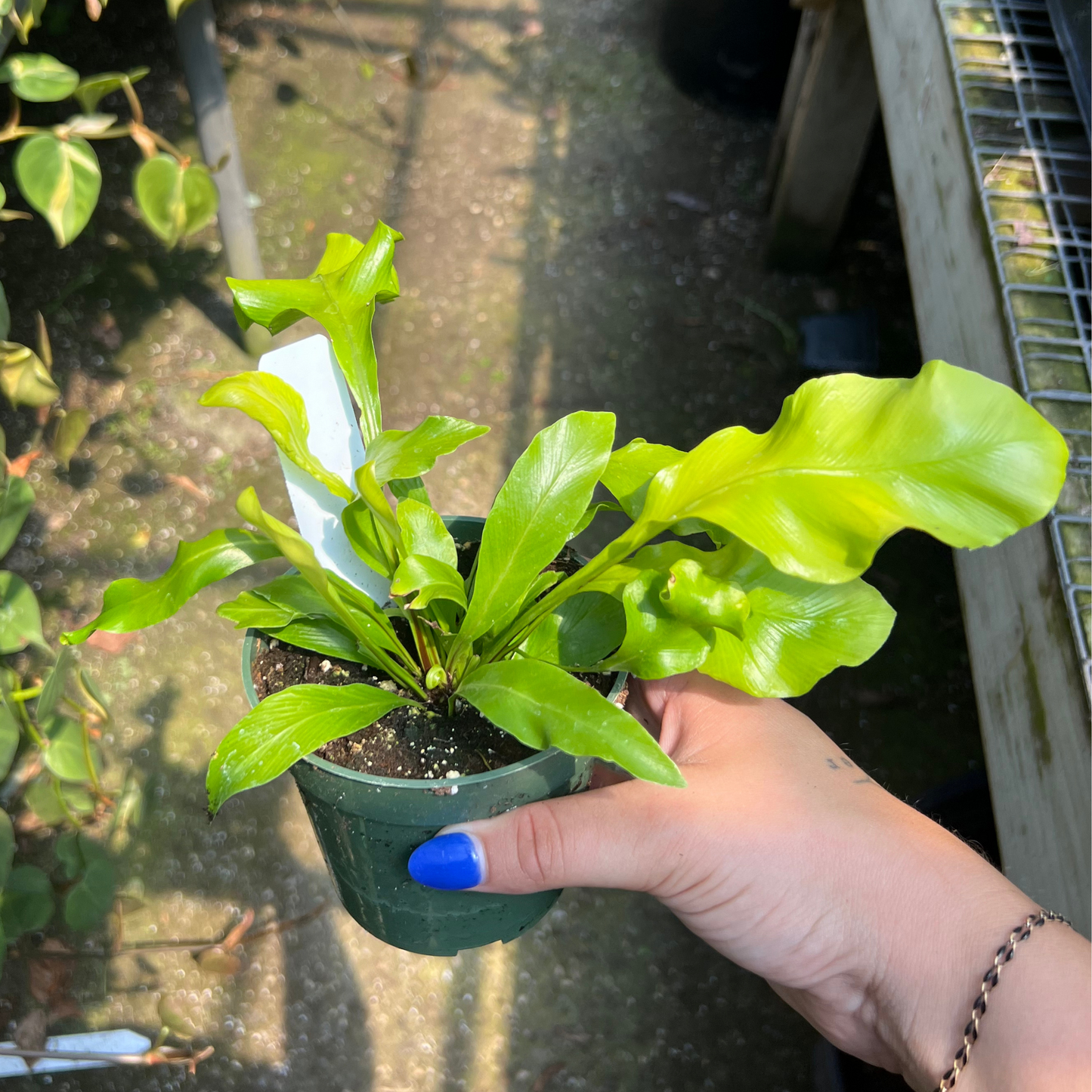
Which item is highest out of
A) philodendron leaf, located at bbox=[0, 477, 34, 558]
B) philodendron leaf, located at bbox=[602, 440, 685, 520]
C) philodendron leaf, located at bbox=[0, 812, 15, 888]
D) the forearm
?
philodendron leaf, located at bbox=[602, 440, 685, 520]

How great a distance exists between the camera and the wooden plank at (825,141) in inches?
62.2

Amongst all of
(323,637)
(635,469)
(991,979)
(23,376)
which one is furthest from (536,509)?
(23,376)

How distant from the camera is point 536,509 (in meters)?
0.57

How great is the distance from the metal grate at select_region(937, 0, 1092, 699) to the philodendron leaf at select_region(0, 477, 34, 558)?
788 millimetres

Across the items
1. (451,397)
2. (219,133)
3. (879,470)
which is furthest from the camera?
(451,397)

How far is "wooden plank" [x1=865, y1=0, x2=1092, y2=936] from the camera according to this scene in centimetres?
60

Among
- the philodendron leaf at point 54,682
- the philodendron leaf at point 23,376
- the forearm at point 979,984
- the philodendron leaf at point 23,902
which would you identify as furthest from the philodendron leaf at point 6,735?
the forearm at point 979,984

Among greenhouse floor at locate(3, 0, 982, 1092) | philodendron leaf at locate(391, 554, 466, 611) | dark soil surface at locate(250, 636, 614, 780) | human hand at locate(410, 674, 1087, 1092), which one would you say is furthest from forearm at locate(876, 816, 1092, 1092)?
greenhouse floor at locate(3, 0, 982, 1092)

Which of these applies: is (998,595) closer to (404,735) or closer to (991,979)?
(991,979)

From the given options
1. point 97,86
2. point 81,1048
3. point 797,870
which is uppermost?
point 97,86

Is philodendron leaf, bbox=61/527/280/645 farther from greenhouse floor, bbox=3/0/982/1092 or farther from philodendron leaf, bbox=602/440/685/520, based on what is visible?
greenhouse floor, bbox=3/0/982/1092

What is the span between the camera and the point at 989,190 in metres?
0.84

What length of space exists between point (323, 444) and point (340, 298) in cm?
9

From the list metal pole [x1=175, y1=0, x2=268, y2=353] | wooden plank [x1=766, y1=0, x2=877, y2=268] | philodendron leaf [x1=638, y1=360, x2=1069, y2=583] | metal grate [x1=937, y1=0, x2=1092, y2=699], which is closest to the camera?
philodendron leaf [x1=638, y1=360, x2=1069, y2=583]
